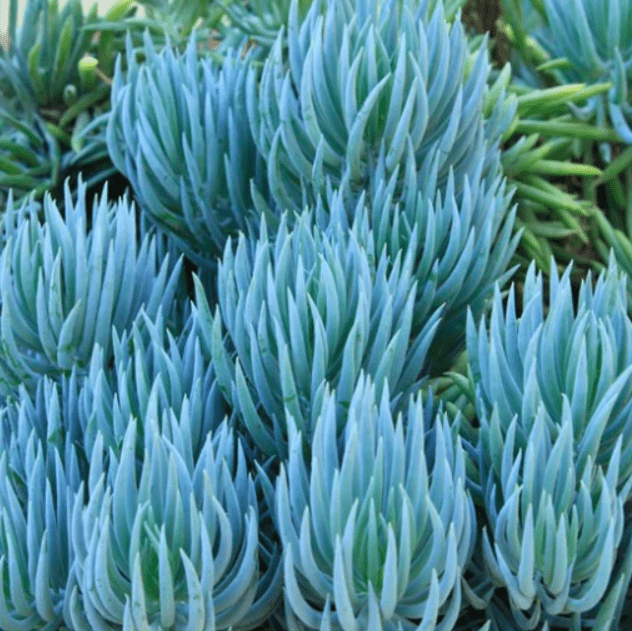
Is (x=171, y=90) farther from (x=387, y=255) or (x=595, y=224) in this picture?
(x=595, y=224)

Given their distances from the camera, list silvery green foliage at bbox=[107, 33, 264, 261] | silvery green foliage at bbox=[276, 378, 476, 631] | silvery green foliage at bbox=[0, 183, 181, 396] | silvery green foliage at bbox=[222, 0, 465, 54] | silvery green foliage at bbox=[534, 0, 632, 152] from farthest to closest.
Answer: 1. silvery green foliage at bbox=[222, 0, 465, 54]
2. silvery green foliage at bbox=[534, 0, 632, 152]
3. silvery green foliage at bbox=[107, 33, 264, 261]
4. silvery green foliage at bbox=[0, 183, 181, 396]
5. silvery green foliage at bbox=[276, 378, 476, 631]

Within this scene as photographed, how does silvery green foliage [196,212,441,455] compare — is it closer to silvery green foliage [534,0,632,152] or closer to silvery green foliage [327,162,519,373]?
silvery green foliage [327,162,519,373]

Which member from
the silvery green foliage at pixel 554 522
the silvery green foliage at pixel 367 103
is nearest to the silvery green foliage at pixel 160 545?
the silvery green foliage at pixel 554 522

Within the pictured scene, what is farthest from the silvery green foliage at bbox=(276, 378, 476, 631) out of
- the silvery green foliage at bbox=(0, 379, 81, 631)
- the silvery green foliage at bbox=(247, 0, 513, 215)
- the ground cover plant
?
the silvery green foliage at bbox=(247, 0, 513, 215)

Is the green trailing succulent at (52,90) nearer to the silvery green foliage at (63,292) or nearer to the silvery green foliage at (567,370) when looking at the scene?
the silvery green foliage at (63,292)

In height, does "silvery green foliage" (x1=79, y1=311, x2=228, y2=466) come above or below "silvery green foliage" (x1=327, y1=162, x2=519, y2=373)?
below
